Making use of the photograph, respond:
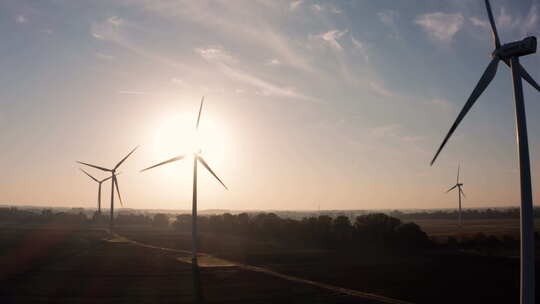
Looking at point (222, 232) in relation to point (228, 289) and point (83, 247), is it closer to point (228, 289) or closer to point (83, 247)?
point (83, 247)

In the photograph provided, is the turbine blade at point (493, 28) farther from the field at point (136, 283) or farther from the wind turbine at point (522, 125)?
the field at point (136, 283)

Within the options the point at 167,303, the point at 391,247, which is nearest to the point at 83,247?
the point at 167,303

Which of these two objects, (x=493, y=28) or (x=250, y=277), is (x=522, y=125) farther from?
(x=250, y=277)

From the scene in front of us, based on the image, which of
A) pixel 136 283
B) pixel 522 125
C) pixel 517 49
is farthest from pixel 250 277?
pixel 517 49

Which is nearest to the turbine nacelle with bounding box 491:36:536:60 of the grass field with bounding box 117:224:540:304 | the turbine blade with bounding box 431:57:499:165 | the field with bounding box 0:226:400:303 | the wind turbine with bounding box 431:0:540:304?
the wind turbine with bounding box 431:0:540:304

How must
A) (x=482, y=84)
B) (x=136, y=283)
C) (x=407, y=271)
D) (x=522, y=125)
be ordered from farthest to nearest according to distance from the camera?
(x=407, y=271)
(x=136, y=283)
(x=482, y=84)
(x=522, y=125)

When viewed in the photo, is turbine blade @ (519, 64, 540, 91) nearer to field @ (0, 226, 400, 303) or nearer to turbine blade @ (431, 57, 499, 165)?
turbine blade @ (431, 57, 499, 165)

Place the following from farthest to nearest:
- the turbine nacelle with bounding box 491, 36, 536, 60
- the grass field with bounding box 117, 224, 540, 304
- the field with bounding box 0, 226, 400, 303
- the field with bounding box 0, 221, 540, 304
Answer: the grass field with bounding box 117, 224, 540, 304, the field with bounding box 0, 221, 540, 304, the field with bounding box 0, 226, 400, 303, the turbine nacelle with bounding box 491, 36, 536, 60
